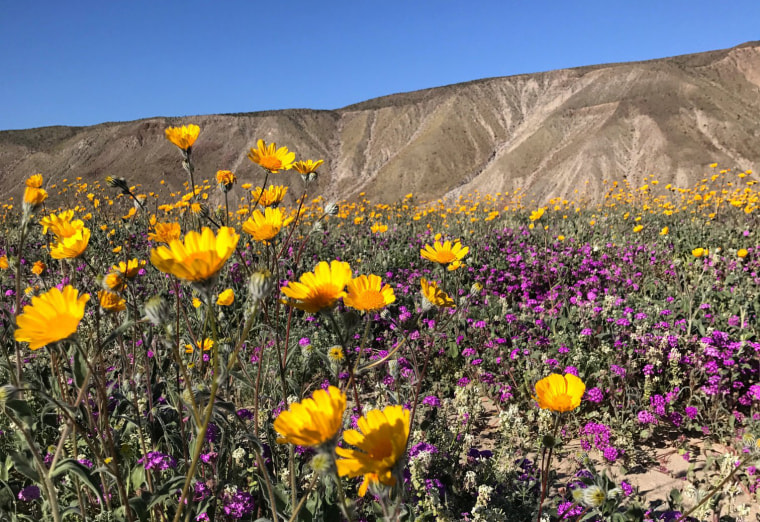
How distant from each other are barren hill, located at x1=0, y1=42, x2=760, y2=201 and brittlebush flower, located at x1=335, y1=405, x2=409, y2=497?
1240 inches

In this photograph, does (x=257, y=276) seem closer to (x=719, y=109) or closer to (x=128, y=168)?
(x=719, y=109)

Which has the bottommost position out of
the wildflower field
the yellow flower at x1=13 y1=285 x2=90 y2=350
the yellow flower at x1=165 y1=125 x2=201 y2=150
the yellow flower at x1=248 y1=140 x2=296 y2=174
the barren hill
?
the wildflower field

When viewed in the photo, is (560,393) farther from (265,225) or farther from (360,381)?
(360,381)

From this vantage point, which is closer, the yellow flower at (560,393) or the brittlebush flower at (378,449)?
the brittlebush flower at (378,449)

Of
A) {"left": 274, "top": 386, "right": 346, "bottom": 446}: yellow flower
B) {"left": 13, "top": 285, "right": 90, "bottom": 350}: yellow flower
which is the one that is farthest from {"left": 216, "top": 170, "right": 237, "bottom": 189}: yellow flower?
{"left": 274, "top": 386, "right": 346, "bottom": 446}: yellow flower

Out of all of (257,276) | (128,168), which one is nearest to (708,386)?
(257,276)

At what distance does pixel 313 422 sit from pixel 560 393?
89cm

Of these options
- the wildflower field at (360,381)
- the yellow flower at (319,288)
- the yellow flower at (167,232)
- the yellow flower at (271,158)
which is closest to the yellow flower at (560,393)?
the wildflower field at (360,381)

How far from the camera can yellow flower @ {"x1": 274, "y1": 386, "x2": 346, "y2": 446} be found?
794 mm

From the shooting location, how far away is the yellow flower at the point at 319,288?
1140 millimetres

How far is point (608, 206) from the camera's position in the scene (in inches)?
392

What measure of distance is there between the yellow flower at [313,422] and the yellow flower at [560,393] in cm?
72

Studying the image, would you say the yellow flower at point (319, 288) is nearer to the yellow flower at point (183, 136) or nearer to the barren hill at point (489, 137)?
the yellow flower at point (183, 136)

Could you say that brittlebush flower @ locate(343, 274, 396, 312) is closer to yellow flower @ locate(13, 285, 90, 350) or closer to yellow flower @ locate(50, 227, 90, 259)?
yellow flower @ locate(13, 285, 90, 350)
